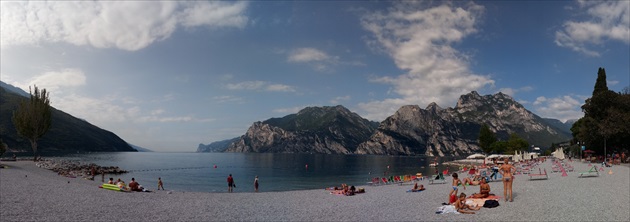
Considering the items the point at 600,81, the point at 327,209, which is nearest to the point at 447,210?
the point at 327,209

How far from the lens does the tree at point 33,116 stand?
73.2 meters

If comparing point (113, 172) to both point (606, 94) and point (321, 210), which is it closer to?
point (321, 210)

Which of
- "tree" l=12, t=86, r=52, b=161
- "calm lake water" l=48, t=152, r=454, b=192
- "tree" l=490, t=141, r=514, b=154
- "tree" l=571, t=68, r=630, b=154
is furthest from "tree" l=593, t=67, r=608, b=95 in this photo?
"tree" l=12, t=86, r=52, b=161

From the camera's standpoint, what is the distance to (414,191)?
28812 mm

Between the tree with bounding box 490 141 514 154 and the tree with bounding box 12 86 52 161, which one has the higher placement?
the tree with bounding box 12 86 52 161

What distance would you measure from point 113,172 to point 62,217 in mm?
59938

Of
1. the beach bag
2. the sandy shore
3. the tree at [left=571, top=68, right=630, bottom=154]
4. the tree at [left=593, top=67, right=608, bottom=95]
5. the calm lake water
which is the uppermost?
the tree at [left=593, top=67, right=608, bottom=95]

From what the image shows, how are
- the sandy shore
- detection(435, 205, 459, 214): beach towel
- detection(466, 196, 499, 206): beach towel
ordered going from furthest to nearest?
detection(466, 196, 499, 206): beach towel, detection(435, 205, 459, 214): beach towel, the sandy shore

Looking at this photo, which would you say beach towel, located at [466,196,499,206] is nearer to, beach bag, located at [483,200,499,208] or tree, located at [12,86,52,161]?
beach bag, located at [483,200,499,208]

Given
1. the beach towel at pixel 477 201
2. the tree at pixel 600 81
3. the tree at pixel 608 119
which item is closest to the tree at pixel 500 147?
the tree at pixel 600 81

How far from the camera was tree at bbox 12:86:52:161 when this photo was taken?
240 ft

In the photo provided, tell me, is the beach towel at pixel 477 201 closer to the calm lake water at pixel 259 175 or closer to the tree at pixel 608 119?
the calm lake water at pixel 259 175

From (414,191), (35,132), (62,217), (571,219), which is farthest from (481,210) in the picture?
(35,132)

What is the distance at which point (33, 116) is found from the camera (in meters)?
73.7
